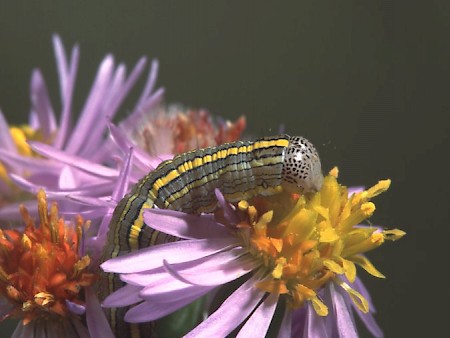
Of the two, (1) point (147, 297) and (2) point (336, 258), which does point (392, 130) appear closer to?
(2) point (336, 258)

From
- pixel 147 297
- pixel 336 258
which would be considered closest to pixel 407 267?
pixel 336 258

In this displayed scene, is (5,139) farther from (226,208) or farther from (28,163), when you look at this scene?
(226,208)

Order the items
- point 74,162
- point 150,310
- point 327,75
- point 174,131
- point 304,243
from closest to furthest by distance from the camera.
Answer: point 150,310
point 304,243
point 74,162
point 174,131
point 327,75

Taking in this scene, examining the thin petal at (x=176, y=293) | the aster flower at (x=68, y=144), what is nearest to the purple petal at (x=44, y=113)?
the aster flower at (x=68, y=144)

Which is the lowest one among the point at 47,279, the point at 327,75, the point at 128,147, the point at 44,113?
the point at 47,279

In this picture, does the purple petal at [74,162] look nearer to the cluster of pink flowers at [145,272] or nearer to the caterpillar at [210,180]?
the cluster of pink flowers at [145,272]

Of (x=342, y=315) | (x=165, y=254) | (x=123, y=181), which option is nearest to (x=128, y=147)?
(x=123, y=181)

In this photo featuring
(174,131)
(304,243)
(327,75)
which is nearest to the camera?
(304,243)
